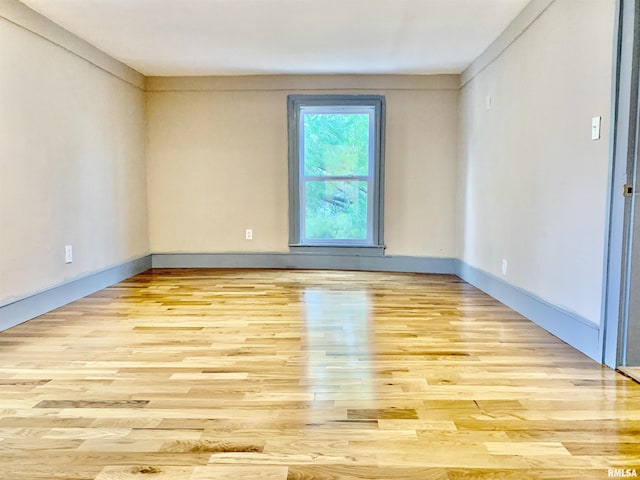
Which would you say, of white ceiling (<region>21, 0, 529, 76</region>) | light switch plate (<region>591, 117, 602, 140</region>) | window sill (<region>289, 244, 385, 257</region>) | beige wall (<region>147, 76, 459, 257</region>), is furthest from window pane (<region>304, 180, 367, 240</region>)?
light switch plate (<region>591, 117, 602, 140</region>)

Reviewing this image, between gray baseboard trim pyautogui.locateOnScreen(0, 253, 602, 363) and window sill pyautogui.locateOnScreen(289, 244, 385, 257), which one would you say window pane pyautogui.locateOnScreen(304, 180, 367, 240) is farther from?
gray baseboard trim pyautogui.locateOnScreen(0, 253, 602, 363)

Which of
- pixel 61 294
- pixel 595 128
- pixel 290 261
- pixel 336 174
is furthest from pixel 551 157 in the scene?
pixel 61 294

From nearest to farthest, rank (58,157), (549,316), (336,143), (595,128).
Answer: (595,128), (549,316), (58,157), (336,143)

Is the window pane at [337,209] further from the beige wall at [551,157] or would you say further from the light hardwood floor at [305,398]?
the light hardwood floor at [305,398]

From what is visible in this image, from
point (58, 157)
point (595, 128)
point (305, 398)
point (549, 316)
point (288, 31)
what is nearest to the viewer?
point (305, 398)

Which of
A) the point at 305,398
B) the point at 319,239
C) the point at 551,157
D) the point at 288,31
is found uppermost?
the point at 288,31

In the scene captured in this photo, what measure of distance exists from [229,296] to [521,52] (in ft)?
8.99

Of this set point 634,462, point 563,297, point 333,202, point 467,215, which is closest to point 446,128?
point 467,215

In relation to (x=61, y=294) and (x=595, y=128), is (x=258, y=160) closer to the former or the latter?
(x=61, y=294)

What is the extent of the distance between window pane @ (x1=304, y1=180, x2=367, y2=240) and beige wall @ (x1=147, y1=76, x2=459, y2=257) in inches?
10.2

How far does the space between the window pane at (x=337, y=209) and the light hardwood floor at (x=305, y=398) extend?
190cm

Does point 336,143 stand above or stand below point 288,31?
below

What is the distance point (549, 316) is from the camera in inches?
107

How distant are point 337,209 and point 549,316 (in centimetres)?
270
